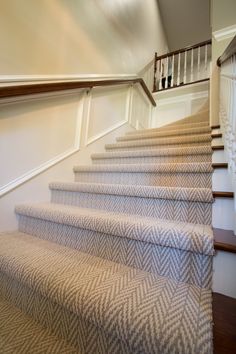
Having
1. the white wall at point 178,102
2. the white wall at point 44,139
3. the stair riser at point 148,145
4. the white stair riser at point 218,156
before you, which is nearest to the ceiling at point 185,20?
the white wall at point 178,102

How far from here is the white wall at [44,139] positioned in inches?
49.1

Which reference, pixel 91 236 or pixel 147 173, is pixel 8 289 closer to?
pixel 91 236

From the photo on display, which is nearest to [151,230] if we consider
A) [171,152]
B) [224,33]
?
[171,152]

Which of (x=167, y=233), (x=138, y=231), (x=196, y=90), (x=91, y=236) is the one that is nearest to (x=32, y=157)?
(x=91, y=236)

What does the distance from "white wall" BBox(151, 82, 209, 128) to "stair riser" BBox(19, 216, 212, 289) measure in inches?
128

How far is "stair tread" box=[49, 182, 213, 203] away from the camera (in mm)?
981

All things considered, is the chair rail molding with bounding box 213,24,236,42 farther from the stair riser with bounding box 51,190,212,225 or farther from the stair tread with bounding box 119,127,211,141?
the stair riser with bounding box 51,190,212,225

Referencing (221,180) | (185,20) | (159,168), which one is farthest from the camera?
(185,20)

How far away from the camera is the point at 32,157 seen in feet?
4.63

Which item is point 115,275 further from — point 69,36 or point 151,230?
point 69,36

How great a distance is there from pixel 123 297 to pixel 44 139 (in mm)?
1243

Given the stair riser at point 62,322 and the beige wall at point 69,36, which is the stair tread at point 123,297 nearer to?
the stair riser at point 62,322

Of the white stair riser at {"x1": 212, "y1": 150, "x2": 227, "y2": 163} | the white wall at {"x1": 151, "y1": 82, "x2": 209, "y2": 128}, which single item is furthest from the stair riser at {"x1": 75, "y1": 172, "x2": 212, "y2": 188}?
the white wall at {"x1": 151, "y1": 82, "x2": 209, "y2": 128}

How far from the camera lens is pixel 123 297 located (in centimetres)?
61
